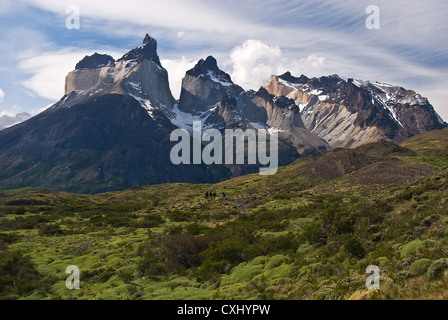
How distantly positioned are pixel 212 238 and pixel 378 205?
550 inches

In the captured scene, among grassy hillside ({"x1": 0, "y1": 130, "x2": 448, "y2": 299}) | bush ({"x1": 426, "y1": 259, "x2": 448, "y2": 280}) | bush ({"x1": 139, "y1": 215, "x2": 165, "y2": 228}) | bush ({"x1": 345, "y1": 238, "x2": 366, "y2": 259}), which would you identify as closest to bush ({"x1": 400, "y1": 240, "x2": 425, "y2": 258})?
grassy hillside ({"x1": 0, "y1": 130, "x2": 448, "y2": 299})

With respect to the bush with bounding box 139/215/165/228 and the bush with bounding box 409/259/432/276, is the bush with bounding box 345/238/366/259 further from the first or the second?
the bush with bounding box 139/215/165/228

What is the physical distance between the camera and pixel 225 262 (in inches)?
1025

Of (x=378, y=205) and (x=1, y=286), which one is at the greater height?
(x=378, y=205)

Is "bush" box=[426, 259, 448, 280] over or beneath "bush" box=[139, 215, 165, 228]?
beneath

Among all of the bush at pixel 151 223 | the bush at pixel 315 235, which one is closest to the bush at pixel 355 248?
the bush at pixel 315 235

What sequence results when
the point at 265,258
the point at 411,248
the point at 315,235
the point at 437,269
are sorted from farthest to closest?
1. the point at 315,235
2. the point at 265,258
3. the point at 411,248
4. the point at 437,269

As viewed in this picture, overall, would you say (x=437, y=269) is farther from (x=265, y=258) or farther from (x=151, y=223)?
(x=151, y=223)

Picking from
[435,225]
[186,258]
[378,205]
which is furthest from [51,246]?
[435,225]

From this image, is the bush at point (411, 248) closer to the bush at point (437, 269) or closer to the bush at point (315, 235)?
the bush at point (437, 269)

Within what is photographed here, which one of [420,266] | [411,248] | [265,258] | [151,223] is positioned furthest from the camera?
[151,223]

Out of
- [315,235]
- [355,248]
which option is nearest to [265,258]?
[315,235]
